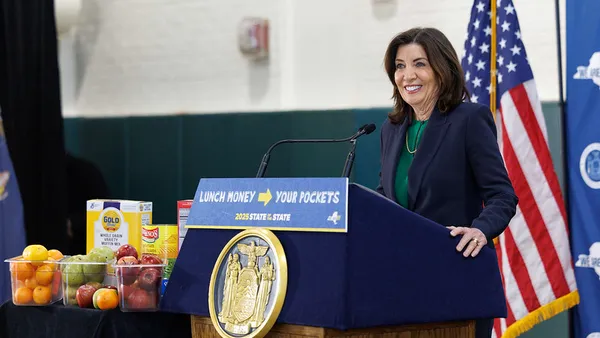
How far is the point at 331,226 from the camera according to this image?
1768 mm

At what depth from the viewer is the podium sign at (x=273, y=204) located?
1.78 meters

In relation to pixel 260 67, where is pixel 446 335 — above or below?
below

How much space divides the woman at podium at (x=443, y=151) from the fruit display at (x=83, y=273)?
775 mm

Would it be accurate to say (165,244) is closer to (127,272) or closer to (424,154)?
(127,272)

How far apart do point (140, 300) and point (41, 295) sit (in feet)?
1.03

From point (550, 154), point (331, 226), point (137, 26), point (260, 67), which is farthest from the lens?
point (137, 26)

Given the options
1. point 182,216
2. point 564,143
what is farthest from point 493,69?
point 182,216

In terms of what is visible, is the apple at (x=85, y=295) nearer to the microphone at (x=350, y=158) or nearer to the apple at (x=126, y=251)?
the apple at (x=126, y=251)

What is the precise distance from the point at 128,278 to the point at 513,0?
288cm

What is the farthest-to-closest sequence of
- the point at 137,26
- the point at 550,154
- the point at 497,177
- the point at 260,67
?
the point at 137,26 → the point at 260,67 → the point at 550,154 → the point at 497,177

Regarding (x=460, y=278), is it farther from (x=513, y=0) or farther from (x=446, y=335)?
(x=513, y=0)

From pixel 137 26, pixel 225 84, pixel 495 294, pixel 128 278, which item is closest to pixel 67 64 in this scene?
pixel 137 26

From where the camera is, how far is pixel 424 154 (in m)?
2.18

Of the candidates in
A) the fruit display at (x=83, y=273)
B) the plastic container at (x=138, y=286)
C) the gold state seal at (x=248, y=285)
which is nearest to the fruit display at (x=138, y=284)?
the plastic container at (x=138, y=286)
